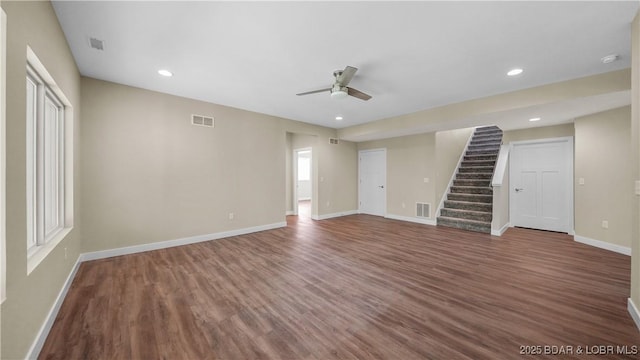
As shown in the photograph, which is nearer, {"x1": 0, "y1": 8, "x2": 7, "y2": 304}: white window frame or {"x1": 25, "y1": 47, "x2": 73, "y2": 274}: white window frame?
{"x1": 0, "y1": 8, "x2": 7, "y2": 304}: white window frame

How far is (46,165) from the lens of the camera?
92.6 inches

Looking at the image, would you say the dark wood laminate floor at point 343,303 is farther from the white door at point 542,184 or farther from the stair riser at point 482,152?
the stair riser at point 482,152

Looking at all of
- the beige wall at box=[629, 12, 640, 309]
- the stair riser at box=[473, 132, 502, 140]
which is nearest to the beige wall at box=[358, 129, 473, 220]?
the stair riser at box=[473, 132, 502, 140]

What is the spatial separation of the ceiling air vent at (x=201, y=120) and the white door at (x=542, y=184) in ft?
22.5

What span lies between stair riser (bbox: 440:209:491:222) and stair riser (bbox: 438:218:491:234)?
0.23 metres

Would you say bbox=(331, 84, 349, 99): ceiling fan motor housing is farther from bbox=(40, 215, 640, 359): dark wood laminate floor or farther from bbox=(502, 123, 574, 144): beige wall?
bbox=(502, 123, 574, 144): beige wall

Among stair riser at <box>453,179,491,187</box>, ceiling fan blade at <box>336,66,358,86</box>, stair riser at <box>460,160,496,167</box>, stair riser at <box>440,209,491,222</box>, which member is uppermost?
ceiling fan blade at <box>336,66,358,86</box>

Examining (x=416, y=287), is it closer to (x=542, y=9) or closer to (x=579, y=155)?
(x=542, y=9)

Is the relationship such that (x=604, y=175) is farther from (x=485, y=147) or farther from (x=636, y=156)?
(x=485, y=147)

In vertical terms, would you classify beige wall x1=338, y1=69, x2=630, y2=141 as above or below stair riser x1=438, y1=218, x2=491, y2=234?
above

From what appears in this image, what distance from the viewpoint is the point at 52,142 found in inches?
101

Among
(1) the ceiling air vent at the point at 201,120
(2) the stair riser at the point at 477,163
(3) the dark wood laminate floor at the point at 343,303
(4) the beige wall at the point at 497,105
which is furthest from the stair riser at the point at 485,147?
(1) the ceiling air vent at the point at 201,120

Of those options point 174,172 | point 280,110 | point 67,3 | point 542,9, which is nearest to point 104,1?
point 67,3

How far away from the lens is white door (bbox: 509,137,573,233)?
16.5ft
